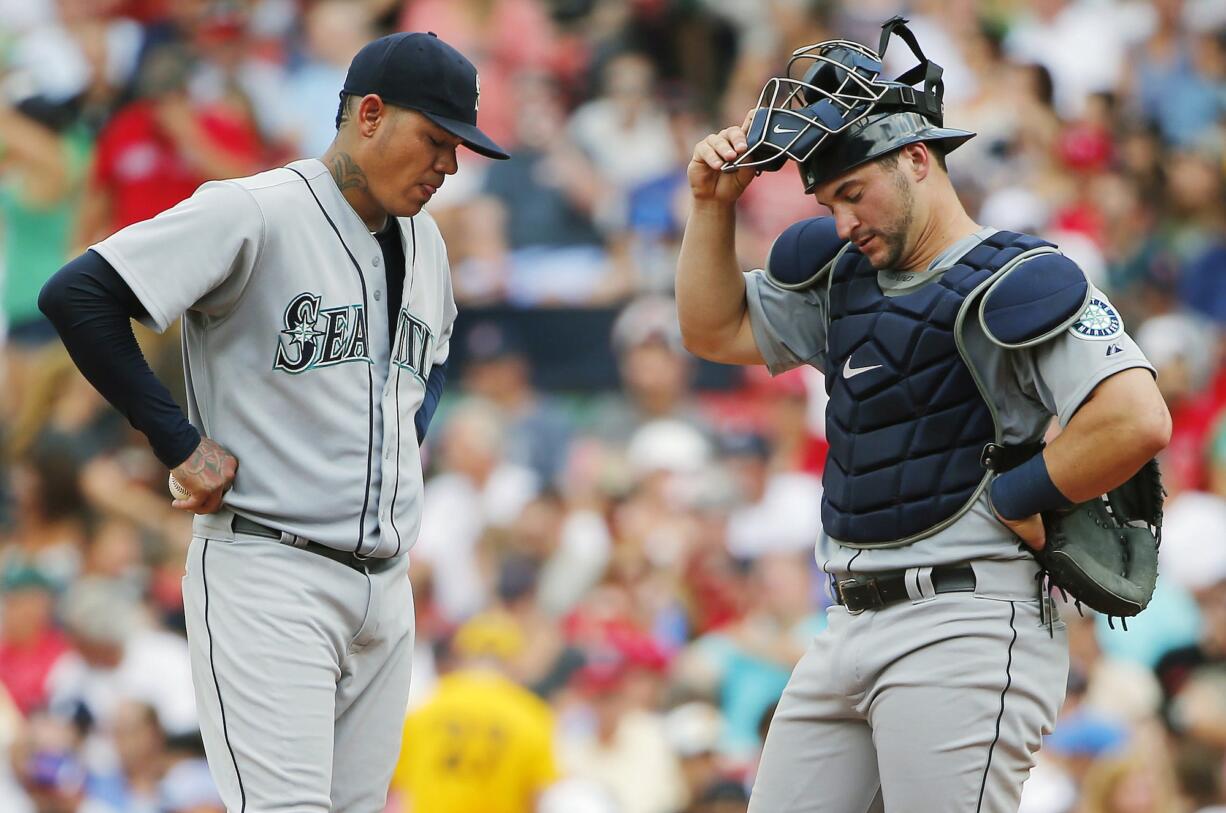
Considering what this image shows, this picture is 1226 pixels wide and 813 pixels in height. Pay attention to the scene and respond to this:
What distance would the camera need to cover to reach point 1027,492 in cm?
319

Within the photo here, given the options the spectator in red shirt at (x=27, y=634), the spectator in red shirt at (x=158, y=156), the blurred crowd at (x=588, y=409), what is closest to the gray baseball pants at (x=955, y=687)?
the blurred crowd at (x=588, y=409)

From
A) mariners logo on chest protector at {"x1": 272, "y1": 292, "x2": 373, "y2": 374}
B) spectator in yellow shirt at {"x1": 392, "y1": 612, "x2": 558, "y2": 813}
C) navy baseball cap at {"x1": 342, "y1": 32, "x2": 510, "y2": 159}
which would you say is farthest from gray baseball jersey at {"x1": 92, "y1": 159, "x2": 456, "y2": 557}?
spectator in yellow shirt at {"x1": 392, "y1": 612, "x2": 558, "y2": 813}

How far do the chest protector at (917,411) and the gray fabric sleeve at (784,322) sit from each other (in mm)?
298

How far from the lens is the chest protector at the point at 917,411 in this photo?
3.27 m

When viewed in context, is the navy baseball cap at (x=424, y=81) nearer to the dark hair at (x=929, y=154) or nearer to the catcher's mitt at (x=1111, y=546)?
the dark hair at (x=929, y=154)

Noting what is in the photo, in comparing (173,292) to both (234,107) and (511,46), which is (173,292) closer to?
(234,107)

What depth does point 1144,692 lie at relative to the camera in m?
6.56

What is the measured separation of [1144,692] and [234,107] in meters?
5.49

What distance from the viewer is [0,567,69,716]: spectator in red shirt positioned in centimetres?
716

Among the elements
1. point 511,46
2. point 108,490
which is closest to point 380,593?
point 108,490

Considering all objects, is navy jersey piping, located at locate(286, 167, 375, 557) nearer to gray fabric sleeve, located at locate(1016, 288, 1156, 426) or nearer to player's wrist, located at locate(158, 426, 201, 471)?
player's wrist, located at locate(158, 426, 201, 471)

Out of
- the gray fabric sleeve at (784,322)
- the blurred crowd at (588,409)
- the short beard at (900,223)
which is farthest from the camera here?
the blurred crowd at (588,409)

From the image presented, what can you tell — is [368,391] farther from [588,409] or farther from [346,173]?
[588,409]

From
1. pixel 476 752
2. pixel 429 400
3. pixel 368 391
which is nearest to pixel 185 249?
pixel 368 391
